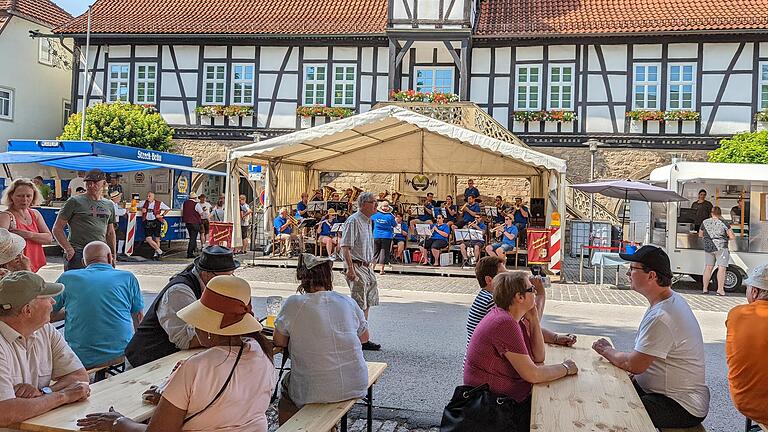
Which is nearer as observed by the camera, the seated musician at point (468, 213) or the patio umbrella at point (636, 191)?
the patio umbrella at point (636, 191)

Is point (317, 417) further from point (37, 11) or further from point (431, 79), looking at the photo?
point (37, 11)

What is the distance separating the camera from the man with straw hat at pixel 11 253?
16.1 ft

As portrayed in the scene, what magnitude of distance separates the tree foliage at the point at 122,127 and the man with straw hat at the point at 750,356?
883 inches

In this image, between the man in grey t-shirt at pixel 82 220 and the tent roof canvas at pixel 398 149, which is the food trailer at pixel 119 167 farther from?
the man in grey t-shirt at pixel 82 220

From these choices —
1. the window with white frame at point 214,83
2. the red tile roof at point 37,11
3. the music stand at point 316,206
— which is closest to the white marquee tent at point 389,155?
the music stand at point 316,206

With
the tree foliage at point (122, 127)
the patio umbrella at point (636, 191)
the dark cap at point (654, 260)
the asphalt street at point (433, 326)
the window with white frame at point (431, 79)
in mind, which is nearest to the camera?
the dark cap at point (654, 260)

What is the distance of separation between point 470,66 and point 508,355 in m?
20.8

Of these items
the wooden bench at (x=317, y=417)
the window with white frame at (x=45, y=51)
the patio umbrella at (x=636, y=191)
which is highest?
the window with white frame at (x=45, y=51)

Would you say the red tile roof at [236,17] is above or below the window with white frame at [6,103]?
above

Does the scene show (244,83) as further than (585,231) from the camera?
Yes

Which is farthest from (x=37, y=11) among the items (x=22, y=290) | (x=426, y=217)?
(x=22, y=290)

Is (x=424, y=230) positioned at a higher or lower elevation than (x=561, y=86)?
lower

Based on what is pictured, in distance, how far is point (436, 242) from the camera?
634 inches

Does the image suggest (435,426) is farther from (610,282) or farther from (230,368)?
(610,282)
